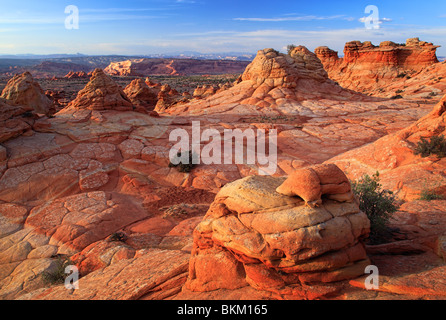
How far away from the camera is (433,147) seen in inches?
300

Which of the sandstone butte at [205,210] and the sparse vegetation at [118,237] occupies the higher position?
the sandstone butte at [205,210]

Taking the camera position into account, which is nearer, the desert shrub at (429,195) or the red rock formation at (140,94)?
the desert shrub at (429,195)

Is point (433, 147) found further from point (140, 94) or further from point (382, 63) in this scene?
point (382, 63)

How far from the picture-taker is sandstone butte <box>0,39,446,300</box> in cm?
326

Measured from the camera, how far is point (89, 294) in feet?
13.3

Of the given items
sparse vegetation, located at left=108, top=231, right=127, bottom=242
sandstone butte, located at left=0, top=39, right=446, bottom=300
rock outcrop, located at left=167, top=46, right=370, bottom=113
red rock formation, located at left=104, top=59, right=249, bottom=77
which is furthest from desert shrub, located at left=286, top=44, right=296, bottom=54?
red rock formation, located at left=104, top=59, right=249, bottom=77

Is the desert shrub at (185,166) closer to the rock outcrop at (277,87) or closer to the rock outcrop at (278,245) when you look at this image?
the rock outcrop at (278,245)

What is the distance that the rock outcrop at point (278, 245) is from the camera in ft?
10.4

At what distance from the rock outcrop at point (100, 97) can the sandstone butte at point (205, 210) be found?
7 cm

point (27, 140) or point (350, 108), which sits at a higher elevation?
point (350, 108)

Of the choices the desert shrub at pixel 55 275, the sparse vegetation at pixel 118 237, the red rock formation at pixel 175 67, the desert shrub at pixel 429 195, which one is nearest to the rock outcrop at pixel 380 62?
the desert shrub at pixel 429 195

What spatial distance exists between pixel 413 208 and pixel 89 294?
6692mm
